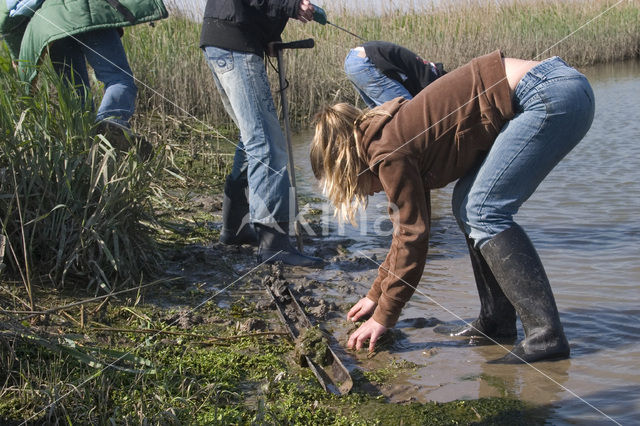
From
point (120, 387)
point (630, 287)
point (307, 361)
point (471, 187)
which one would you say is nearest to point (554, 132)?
point (471, 187)

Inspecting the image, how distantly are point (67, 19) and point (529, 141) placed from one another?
2995 millimetres

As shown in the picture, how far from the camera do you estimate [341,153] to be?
2.71 metres

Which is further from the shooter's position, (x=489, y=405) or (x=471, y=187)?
(x=471, y=187)

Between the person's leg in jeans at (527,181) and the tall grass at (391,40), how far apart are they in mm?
3599

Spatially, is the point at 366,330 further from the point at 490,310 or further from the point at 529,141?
the point at 529,141

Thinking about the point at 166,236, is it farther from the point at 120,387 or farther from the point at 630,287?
the point at 630,287

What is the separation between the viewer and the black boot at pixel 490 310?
3061 millimetres

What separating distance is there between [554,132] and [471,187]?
1.26ft

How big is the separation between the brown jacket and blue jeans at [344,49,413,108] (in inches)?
83.4

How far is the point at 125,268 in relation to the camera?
340 centimetres

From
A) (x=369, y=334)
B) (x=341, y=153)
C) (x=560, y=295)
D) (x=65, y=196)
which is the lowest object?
(x=560, y=295)

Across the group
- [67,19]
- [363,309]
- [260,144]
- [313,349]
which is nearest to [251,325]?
[313,349]

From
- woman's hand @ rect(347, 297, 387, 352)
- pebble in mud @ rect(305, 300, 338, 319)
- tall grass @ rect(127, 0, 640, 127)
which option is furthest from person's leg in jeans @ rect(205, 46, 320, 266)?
tall grass @ rect(127, 0, 640, 127)

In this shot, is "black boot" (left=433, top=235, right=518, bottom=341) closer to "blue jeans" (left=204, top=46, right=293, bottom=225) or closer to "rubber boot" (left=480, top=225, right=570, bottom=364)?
"rubber boot" (left=480, top=225, right=570, bottom=364)
